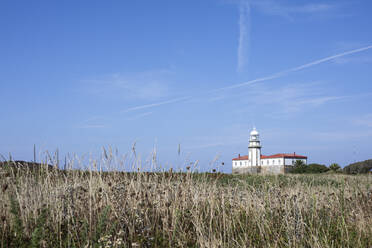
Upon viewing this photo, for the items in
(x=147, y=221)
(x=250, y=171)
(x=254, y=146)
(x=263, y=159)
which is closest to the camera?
(x=147, y=221)

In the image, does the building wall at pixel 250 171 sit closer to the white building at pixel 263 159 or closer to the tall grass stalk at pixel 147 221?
the white building at pixel 263 159

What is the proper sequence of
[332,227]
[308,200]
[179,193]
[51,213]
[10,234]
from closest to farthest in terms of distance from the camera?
[10,234] < [51,213] < [332,227] < [179,193] < [308,200]

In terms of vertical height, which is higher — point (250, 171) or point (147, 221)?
point (147, 221)

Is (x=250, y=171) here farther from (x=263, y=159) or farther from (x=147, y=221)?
(x=147, y=221)

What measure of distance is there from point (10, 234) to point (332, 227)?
15.5 feet

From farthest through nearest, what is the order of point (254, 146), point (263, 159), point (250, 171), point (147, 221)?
point (263, 159), point (254, 146), point (250, 171), point (147, 221)

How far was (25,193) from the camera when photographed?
4844mm

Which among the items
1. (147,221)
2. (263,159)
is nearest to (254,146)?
(263,159)

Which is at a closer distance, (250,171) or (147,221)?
(147,221)

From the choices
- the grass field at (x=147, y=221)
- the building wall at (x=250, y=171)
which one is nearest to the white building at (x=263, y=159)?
the building wall at (x=250, y=171)

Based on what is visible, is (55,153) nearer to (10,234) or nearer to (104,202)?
(104,202)

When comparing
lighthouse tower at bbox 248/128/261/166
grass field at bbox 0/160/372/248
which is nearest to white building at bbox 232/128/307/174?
lighthouse tower at bbox 248/128/261/166

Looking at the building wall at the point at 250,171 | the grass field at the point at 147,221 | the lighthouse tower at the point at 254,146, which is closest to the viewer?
the grass field at the point at 147,221

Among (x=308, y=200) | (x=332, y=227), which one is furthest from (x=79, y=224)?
(x=308, y=200)
